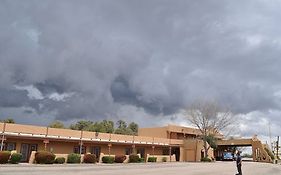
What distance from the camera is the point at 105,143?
43625 mm

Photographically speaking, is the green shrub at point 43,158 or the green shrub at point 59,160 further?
the green shrub at point 59,160

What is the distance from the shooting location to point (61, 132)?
37.9m

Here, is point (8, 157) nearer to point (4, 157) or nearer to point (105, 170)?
point (4, 157)

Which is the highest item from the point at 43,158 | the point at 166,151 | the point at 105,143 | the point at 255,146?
the point at 255,146

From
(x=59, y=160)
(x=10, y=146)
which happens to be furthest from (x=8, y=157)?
(x=59, y=160)

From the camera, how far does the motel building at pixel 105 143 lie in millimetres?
34125

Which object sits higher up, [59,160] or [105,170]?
[59,160]

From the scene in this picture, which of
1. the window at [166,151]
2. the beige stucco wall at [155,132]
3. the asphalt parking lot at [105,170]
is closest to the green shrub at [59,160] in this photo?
the asphalt parking lot at [105,170]

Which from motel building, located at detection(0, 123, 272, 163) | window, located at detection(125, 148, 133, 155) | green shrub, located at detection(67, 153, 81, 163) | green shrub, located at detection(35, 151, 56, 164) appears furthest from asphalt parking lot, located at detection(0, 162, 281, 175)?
window, located at detection(125, 148, 133, 155)

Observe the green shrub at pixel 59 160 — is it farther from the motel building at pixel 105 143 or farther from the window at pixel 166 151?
the window at pixel 166 151

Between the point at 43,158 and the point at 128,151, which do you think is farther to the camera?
the point at 128,151

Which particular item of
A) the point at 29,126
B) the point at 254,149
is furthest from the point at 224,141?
the point at 29,126

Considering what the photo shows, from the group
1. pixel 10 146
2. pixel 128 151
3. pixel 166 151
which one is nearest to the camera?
pixel 10 146

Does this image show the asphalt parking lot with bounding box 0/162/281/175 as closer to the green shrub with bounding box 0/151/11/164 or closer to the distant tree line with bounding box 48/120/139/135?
the green shrub with bounding box 0/151/11/164
